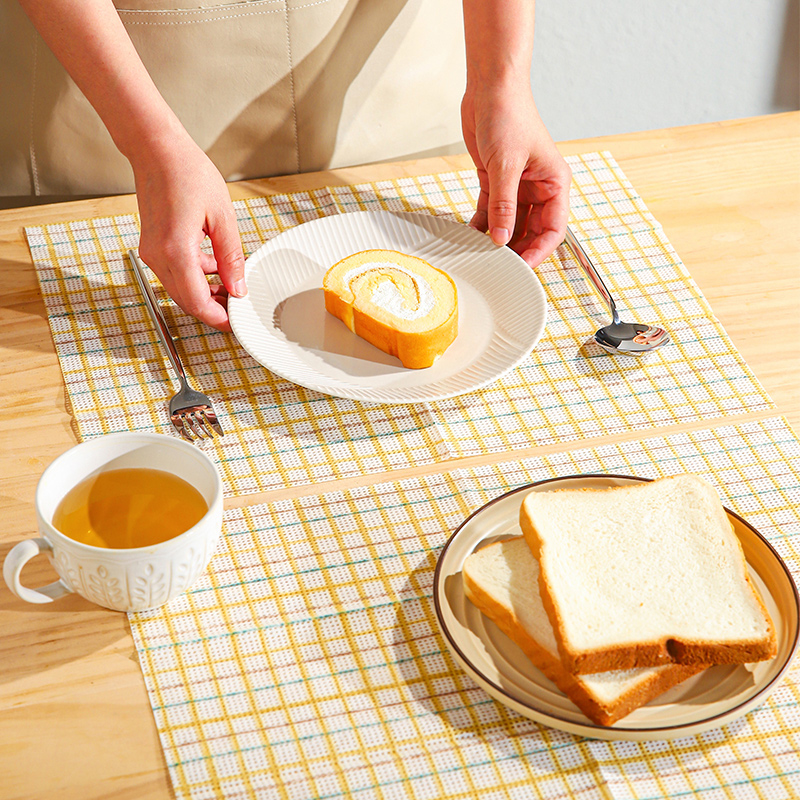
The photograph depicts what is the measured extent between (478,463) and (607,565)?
0.22 m

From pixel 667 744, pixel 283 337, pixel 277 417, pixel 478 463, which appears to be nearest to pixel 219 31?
pixel 283 337

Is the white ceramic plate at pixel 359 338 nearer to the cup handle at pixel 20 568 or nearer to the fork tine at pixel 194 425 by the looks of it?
the fork tine at pixel 194 425

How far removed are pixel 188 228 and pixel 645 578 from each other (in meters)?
0.63

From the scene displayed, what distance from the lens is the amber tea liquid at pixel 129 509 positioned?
77 centimetres

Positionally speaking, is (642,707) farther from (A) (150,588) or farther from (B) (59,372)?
(B) (59,372)

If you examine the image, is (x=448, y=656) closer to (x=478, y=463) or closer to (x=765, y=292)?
(x=478, y=463)

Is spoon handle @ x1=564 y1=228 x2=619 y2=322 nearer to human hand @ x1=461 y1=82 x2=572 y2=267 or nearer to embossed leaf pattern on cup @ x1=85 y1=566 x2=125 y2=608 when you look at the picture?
human hand @ x1=461 y1=82 x2=572 y2=267

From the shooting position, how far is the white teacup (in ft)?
2.36

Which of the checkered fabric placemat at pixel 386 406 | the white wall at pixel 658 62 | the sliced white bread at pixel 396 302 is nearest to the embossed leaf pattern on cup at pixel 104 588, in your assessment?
the checkered fabric placemat at pixel 386 406

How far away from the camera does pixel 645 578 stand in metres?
0.76

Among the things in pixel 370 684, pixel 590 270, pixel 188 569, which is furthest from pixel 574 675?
pixel 590 270

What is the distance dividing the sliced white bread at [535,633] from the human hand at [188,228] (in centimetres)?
46

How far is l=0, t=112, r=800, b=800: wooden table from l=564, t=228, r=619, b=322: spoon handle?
134 mm

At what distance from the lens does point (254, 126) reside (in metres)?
1.49
